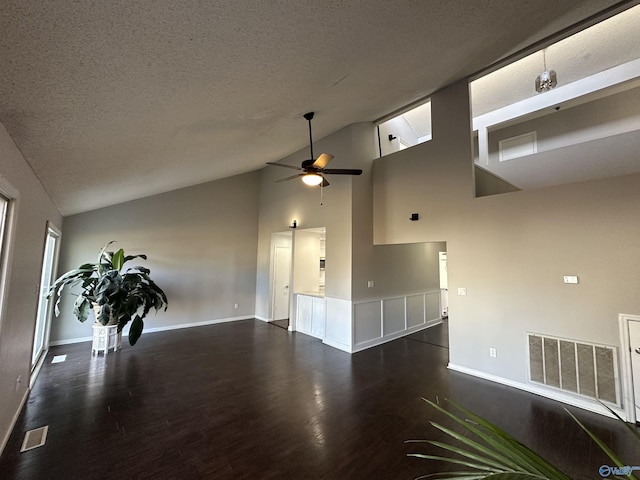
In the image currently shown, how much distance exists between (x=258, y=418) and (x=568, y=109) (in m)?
7.44

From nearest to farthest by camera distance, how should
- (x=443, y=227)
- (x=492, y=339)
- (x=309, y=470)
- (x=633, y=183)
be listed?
(x=309, y=470)
(x=633, y=183)
(x=492, y=339)
(x=443, y=227)

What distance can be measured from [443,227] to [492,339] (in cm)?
181

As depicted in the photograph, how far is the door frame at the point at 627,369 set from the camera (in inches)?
119

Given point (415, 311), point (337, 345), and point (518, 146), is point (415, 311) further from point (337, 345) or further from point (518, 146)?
point (518, 146)

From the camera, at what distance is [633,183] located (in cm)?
306

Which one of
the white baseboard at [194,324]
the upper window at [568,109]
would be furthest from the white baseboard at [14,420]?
the upper window at [568,109]

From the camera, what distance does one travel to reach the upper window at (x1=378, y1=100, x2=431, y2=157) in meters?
6.11

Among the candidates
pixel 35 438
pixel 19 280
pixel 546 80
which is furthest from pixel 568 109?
pixel 35 438

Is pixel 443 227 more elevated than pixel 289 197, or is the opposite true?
pixel 289 197

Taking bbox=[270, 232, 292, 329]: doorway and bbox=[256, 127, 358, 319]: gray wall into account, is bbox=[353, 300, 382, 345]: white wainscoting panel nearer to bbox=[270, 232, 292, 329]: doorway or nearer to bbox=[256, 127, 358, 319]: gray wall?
bbox=[256, 127, 358, 319]: gray wall

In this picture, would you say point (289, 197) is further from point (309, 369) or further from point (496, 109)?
point (496, 109)

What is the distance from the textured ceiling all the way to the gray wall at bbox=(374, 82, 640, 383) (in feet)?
4.39

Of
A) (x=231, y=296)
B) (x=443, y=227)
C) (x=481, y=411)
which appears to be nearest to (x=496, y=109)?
(x=443, y=227)

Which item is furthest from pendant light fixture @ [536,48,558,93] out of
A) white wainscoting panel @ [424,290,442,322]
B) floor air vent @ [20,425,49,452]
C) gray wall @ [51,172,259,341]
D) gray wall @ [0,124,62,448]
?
floor air vent @ [20,425,49,452]
